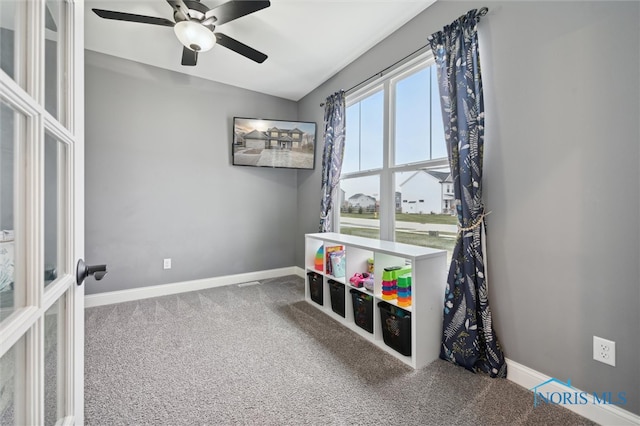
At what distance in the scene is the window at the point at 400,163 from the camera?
232 centimetres

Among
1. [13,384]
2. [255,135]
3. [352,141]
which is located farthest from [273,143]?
[13,384]

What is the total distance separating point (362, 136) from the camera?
3168 millimetres

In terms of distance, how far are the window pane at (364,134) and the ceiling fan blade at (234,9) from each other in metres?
1.45

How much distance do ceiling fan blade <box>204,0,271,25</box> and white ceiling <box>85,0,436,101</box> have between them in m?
0.29

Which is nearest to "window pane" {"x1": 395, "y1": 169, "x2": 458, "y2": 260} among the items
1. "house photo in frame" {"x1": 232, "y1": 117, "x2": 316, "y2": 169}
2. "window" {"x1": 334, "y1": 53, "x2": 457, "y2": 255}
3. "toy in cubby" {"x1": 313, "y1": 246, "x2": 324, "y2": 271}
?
"window" {"x1": 334, "y1": 53, "x2": 457, "y2": 255}

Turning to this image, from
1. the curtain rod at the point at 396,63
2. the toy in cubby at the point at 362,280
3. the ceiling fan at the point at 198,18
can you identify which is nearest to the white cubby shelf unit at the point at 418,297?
the toy in cubby at the point at 362,280

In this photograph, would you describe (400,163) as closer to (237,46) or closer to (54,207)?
(237,46)

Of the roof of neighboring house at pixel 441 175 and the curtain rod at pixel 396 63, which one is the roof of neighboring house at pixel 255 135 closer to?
the curtain rod at pixel 396 63

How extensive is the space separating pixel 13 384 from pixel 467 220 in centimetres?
208

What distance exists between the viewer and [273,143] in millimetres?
3699

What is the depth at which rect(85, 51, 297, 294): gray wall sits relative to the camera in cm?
299

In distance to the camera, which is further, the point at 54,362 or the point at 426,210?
the point at 426,210

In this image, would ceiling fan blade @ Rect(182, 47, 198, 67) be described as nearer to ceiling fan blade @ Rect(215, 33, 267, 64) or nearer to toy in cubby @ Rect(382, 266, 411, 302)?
ceiling fan blade @ Rect(215, 33, 267, 64)

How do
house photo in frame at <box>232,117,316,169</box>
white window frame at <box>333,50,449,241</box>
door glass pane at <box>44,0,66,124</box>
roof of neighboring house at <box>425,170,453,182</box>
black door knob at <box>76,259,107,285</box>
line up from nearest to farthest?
door glass pane at <box>44,0,66,124</box>, black door knob at <box>76,259,107,285</box>, roof of neighboring house at <box>425,170,453,182</box>, white window frame at <box>333,50,449,241</box>, house photo in frame at <box>232,117,316,169</box>
